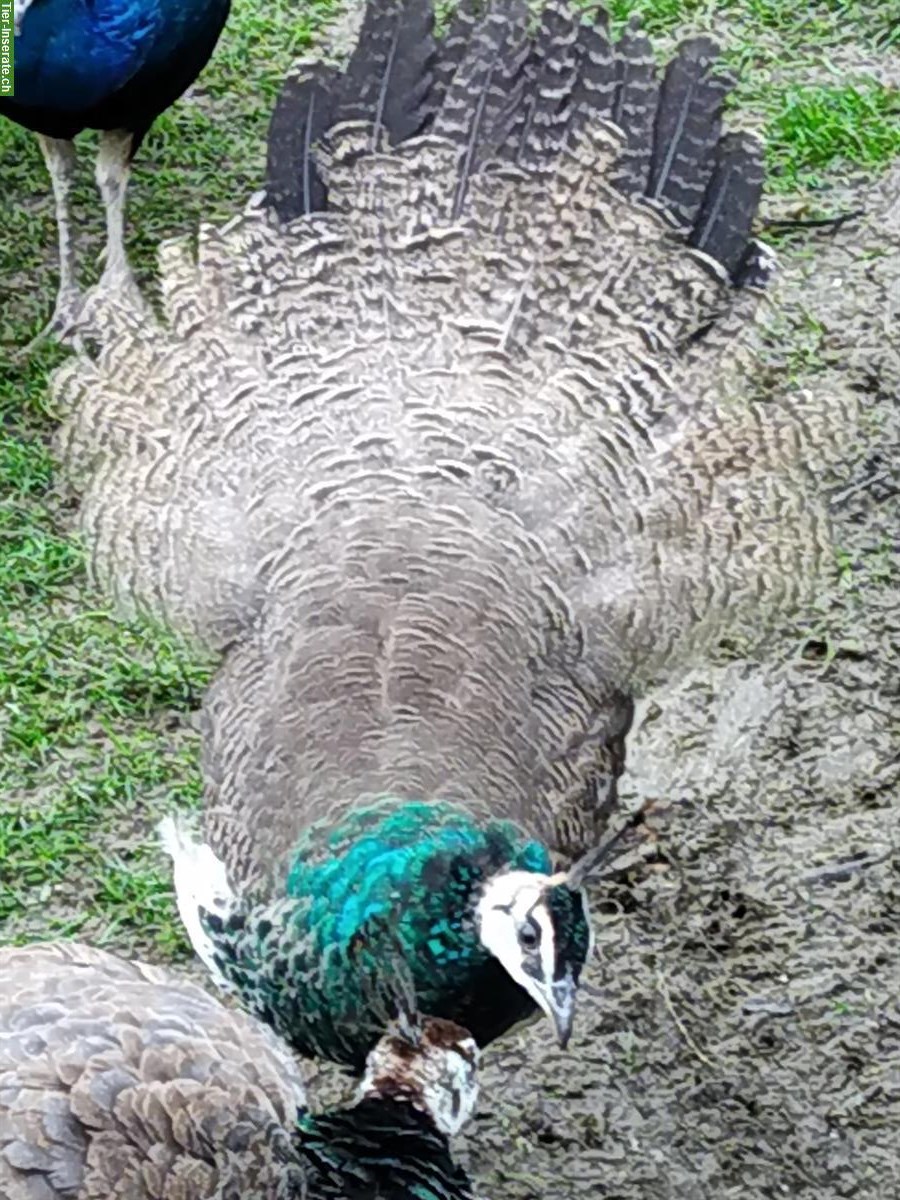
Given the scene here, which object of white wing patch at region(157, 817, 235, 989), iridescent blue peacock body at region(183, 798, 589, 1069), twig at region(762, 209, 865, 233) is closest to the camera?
iridescent blue peacock body at region(183, 798, 589, 1069)

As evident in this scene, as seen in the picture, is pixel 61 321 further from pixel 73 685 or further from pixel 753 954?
pixel 753 954

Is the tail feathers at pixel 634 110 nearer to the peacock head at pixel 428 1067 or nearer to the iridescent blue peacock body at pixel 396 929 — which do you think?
the iridescent blue peacock body at pixel 396 929

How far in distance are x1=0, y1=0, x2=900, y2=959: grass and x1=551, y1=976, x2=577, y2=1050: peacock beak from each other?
4.32 feet

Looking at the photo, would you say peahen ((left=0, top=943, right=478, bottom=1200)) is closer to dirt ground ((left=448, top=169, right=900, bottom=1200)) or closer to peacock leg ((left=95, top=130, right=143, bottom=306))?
dirt ground ((left=448, top=169, right=900, bottom=1200))

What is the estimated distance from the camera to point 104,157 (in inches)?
191

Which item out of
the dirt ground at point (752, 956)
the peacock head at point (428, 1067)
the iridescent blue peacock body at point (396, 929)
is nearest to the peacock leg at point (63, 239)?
the dirt ground at point (752, 956)

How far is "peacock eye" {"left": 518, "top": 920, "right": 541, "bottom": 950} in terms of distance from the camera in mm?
2521

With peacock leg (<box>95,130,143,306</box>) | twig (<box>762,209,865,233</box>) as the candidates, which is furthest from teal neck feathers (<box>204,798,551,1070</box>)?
twig (<box>762,209,865,233</box>)

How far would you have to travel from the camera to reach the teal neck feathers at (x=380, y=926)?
8.71 feet

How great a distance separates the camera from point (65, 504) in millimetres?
4613

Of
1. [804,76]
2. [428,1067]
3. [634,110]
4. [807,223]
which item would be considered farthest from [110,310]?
[804,76]

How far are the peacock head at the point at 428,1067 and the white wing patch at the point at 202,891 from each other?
439 millimetres

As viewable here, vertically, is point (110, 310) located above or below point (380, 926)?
above

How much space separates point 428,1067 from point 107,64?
2.64 meters
